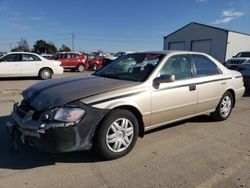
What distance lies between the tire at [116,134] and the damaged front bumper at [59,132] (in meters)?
0.11

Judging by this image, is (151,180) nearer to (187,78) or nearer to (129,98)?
(129,98)

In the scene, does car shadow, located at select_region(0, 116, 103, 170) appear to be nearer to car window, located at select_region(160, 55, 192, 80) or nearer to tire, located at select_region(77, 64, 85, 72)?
car window, located at select_region(160, 55, 192, 80)

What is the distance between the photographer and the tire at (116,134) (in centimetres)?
348

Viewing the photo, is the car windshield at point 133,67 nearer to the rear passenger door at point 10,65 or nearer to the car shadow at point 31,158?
the car shadow at point 31,158

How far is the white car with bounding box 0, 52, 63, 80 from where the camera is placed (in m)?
13.3

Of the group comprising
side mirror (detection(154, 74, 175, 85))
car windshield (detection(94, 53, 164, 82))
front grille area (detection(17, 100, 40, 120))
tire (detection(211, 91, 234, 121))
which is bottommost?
tire (detection(211, 91, 234, 121))

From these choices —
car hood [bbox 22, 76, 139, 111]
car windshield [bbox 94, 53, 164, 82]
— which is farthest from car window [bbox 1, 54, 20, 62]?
car hood [bbox 22, 76, 139, 111]

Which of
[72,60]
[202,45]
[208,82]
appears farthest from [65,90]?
[202,45]

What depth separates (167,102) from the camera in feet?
14.0

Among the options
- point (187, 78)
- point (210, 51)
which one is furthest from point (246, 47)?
point (187, 78)

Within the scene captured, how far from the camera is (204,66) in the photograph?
5180 mm

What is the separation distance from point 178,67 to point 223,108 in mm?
1743

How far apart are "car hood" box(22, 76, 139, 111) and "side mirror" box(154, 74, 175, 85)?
1.15 feet

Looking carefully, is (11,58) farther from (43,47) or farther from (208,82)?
(43,47)
